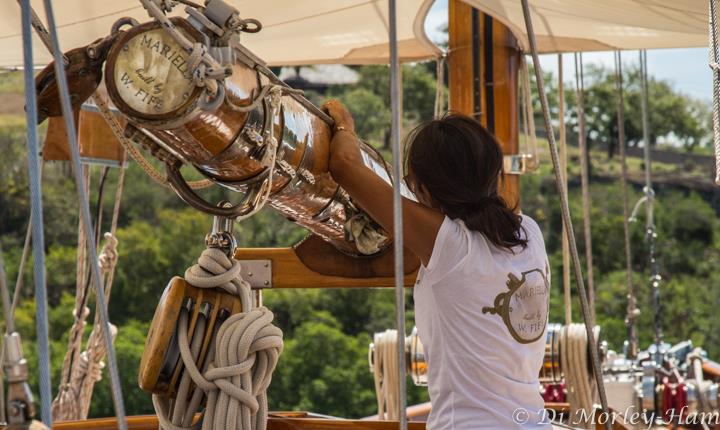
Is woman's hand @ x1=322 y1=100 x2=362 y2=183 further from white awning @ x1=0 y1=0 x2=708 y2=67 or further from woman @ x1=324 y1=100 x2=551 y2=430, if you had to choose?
white awning @ x1=0 y1=0 x2=708 y2=67

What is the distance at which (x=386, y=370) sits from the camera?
236 cm

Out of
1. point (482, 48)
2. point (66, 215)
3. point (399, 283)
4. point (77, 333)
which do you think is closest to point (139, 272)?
point (66, 215)

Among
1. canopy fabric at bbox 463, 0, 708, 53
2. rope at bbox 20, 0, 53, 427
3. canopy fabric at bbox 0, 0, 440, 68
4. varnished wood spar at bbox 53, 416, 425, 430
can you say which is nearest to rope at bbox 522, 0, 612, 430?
varnished wood spar at bbox 53, 416, 425, 430

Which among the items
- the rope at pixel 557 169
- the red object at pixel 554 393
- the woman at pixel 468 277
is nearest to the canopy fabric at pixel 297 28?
the red object at pixel 554 393

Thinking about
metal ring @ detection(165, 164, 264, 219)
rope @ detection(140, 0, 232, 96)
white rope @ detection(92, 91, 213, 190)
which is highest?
rope @ detection(140, 0, 232, 96)

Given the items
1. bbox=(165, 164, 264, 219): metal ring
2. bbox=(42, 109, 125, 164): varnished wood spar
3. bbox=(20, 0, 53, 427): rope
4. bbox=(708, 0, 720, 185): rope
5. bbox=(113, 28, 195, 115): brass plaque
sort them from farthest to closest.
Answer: bbox=(42, 109, 125, 164): varnished wood spar < bbox=(708, 0, 720, 185): rope < bbox=(165, 164, 264, 219): metal ring < bbox=(113, 28, 195, 115): brass plaque < bbox=(20, 0, 53, 427): rope

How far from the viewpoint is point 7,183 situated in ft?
20.3

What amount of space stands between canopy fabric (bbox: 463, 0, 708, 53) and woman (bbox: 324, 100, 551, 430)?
3.51ft

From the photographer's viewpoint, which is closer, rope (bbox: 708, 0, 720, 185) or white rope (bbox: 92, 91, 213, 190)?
white rope (bbox: 92, 91, 213, 190)

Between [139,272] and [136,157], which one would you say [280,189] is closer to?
[136,157]

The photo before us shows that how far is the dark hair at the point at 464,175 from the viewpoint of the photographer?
3.92 ft

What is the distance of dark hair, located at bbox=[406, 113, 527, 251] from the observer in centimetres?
120

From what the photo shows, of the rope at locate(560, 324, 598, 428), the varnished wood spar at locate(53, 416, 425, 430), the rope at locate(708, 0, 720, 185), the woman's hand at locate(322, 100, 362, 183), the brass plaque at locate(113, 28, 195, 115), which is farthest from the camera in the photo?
the rope at locate(560, 324, 598, 428)

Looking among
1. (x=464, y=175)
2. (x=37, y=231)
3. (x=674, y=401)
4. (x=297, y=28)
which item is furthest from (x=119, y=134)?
(x=674, y=401)
